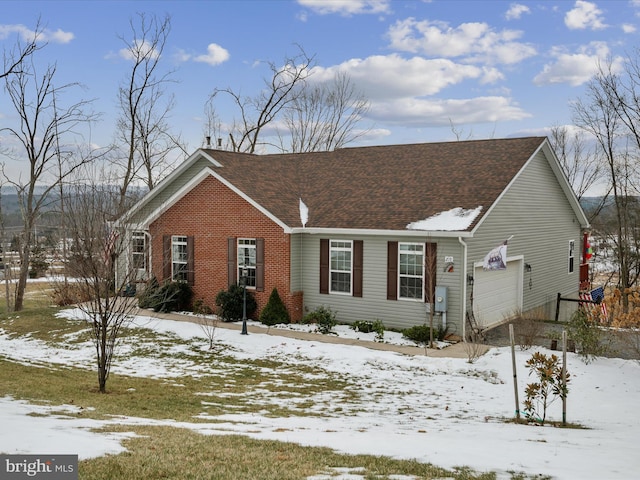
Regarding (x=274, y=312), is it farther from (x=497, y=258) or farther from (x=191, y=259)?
(x=497, y=258)

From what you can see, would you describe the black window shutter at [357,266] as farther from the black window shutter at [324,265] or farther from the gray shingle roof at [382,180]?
the black window shutter at [324,265]

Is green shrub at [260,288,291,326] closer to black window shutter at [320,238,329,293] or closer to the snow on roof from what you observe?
black window shutter at [320,238,329,293]

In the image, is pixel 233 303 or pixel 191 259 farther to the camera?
pixel 191 259

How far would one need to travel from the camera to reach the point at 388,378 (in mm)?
12953

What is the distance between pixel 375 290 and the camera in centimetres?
1791

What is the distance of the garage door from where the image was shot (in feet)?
57.8

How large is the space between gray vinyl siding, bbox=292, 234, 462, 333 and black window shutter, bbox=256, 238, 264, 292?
132 centimetres

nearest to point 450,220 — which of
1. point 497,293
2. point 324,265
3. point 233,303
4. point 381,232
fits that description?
point 381,232

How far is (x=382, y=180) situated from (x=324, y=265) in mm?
4111

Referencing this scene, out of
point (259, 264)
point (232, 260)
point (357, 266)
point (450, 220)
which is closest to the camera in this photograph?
point (450, 220)

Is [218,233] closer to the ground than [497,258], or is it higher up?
higher up

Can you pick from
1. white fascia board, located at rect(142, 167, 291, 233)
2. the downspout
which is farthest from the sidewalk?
white fascia board, located at rect(142, 167, 291, 233)

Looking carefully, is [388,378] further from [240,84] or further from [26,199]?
[240,84]

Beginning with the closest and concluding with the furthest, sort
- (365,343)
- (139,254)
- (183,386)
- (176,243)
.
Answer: (183,386), (139,254), (365,343), (176,243)
